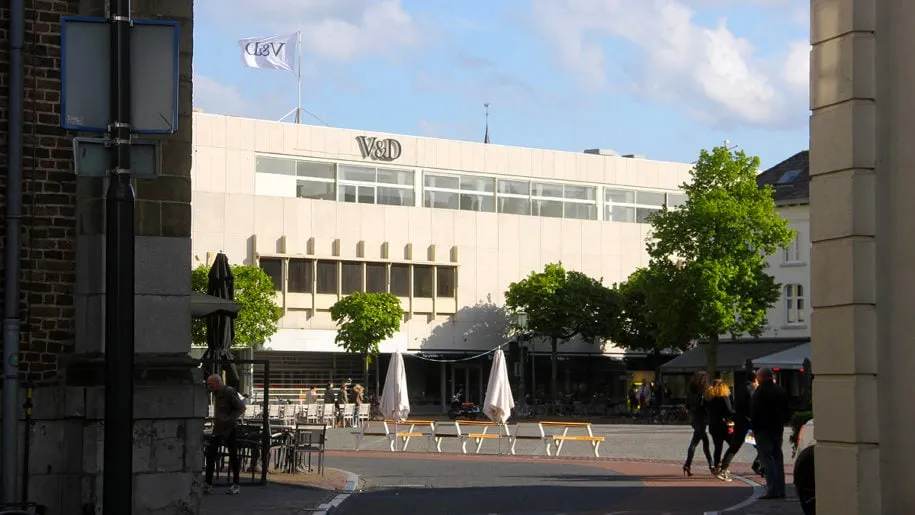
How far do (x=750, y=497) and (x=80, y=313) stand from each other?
9.44 metres

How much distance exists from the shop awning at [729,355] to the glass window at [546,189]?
14.3m

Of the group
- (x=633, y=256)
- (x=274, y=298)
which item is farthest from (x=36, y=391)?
(x=633, y=256)

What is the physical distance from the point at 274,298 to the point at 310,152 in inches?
328

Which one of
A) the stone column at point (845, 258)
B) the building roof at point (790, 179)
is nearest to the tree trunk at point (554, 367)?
the building roof at point (790, 179)

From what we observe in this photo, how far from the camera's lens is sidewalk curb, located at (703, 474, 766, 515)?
1762 centimetres

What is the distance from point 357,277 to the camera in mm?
71500

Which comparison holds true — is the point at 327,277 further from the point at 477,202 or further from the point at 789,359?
the point at 789,359

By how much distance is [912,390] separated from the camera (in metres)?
12.7

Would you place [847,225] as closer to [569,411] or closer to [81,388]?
[81,388]

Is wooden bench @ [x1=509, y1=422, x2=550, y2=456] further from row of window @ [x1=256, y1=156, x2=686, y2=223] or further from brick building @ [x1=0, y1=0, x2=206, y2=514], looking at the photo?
row of window @ [x1=256, y1=156, x2=686, y2=223]

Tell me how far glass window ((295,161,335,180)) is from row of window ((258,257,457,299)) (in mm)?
4374

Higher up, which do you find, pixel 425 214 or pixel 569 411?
pixel 425 214

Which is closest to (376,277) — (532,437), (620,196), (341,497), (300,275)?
(300,275)

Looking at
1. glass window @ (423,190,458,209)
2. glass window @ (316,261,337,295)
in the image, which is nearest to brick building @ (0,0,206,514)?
glass window @ (316,261,337,295)
